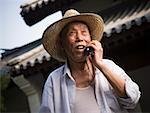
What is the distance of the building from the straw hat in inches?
128

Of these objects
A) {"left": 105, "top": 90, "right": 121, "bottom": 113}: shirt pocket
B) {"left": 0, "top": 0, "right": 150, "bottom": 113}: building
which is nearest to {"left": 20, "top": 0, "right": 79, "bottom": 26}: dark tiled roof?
{"left": 0, "top": 0, "right": 150, "bottom": 113}: building

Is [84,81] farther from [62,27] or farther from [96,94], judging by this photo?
[62,27]

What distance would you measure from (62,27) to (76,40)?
0.67 ft

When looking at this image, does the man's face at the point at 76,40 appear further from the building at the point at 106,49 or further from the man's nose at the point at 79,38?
the building at the point at 106,49

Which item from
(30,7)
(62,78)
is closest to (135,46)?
(30,7)

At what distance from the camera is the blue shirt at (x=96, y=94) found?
2.18 meters

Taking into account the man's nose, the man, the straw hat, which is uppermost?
the straw hat

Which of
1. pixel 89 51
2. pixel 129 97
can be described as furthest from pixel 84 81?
pixel 129 97

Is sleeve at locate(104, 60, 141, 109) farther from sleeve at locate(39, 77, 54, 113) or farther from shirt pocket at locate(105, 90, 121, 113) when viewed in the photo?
sleeve at locate(39, 77, 54, 113)

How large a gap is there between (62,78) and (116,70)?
1.03ft

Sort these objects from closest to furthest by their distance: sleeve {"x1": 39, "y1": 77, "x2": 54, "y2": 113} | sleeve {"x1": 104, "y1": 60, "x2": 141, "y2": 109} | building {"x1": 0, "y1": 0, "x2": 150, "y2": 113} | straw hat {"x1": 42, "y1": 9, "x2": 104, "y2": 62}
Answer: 1. sleeve {"x1": 104, "y1": 60, "x2": 141, "y2": 109}
2. sleeve {"x1": 39, "y1": 77, "x2": 54, "y2": 113}
3. straw hat {"x1": 42, "y1": 9, "x2": 104, "y2": 62}
4. building {"x1": 0, "y1": 0, "x2": 150, "y2": 113}

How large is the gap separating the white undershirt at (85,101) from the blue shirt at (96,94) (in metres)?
0.02

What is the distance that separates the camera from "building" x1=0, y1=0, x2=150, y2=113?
604 cm

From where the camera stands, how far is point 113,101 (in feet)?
7.30
